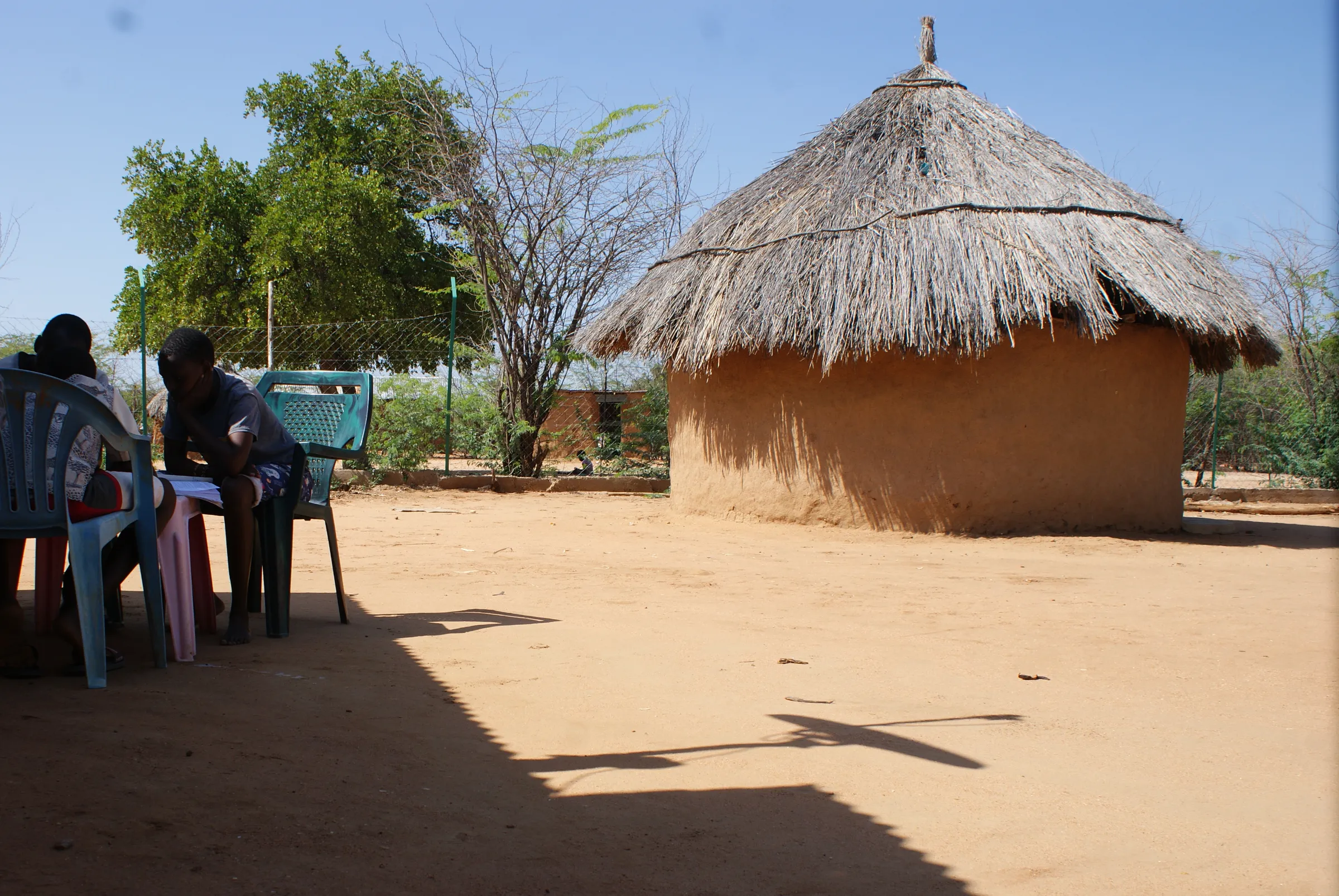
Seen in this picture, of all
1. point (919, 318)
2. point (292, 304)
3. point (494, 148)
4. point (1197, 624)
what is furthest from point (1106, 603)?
point (292, 304)

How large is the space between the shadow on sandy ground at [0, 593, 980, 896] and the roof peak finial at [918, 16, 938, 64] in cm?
893

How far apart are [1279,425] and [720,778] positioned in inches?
549

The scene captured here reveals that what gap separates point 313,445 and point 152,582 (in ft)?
3.50

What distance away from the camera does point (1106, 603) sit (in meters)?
5.30

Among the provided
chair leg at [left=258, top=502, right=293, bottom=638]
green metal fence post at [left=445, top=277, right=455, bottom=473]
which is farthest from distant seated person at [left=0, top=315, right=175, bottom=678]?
green metal fence post at [left=445, top=277, right=455, bottom=473]

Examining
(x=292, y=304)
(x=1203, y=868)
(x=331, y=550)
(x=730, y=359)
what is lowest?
(x=1203, y=868)

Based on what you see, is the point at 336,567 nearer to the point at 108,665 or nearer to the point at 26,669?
the point at 108,665

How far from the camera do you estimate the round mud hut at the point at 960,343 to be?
7.83m

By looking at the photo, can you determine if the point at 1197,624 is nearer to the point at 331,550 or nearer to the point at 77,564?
the point at 331,550

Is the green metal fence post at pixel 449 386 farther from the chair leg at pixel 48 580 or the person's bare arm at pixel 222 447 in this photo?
the chair leg at pixel 48 580

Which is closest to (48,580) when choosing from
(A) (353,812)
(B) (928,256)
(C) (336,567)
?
(C) (336,567)

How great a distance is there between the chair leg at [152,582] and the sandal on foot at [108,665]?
0.10 m

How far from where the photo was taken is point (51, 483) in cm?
295

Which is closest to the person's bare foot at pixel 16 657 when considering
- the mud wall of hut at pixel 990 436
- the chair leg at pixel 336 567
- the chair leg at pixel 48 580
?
the chair leg at pixel 48 580
